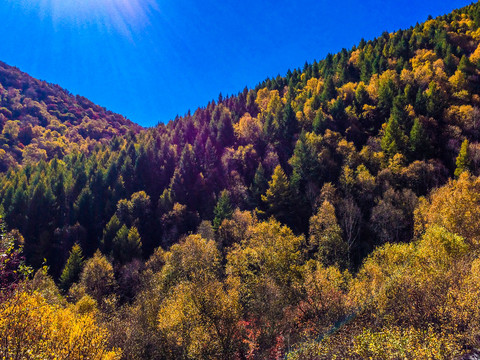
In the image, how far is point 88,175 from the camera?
101 m

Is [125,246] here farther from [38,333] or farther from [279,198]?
[38,333]

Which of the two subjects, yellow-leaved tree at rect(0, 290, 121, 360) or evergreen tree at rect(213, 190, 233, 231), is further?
evergreen tree at rect(213, 190, 233, 231)

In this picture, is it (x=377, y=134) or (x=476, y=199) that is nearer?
(x=476, y=199)

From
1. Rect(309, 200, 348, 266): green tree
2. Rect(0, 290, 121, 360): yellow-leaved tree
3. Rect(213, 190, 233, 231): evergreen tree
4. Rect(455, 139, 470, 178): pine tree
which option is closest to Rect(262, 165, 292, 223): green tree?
Rect(213, 190, 233, 231): evergreen tree

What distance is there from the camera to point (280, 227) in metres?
64.4

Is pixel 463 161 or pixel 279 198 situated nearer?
pixel 463 161

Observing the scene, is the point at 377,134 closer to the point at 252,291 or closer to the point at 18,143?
the point at 252,291

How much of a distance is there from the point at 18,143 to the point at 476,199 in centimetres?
22179

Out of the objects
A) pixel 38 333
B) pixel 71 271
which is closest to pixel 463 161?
pixel 38 333

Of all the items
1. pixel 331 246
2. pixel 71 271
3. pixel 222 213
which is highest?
pixel 222 213

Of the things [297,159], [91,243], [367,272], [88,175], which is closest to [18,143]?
[88,175]

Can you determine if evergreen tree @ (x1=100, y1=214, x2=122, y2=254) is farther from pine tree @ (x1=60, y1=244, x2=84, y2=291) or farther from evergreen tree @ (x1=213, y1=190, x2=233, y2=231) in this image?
evergreen tree @ (x1=213, y1=190, x2=233, y2=231)

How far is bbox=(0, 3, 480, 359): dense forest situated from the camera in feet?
67.3

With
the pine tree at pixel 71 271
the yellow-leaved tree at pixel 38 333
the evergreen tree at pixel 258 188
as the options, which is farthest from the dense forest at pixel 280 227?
the evergreen tree at pixel 258 188
